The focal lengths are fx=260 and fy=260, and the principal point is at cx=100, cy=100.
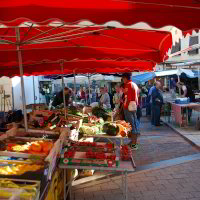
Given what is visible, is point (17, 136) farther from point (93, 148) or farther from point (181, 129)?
point (181, 129)

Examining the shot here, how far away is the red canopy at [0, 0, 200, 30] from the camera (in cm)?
194

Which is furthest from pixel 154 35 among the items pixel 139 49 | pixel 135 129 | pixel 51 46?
pixel 135 129

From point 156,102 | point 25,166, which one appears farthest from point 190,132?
point 25,166

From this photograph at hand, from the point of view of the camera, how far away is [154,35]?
13.1ft

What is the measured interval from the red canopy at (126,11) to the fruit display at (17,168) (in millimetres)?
1499

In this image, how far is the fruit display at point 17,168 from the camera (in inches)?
104

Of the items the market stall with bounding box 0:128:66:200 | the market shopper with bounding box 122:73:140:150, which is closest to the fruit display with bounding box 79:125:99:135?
the market stall with bounding box 0:128:66:200

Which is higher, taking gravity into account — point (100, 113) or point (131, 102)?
point (131, 102)

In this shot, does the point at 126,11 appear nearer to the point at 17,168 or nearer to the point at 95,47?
the point at 17,168

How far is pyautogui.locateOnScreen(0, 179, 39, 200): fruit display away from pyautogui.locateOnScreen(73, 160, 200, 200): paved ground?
7.46 ft

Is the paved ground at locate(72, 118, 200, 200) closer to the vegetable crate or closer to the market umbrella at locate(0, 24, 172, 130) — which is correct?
the vegetable crate

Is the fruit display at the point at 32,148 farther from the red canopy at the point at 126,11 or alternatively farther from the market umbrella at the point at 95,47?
the red canopy at the point at 126,11

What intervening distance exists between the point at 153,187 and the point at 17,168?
2854mm

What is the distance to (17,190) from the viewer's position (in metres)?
2.22
